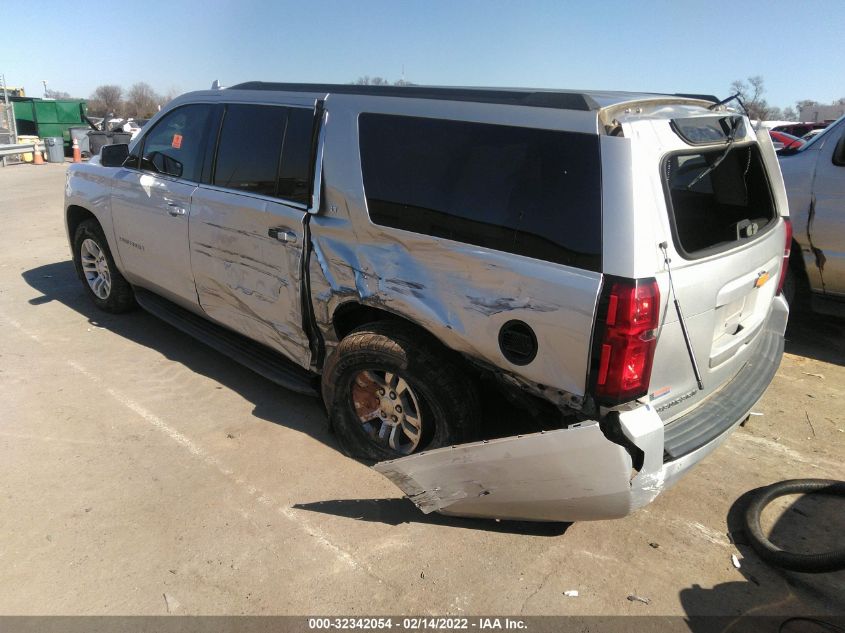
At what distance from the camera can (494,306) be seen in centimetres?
279

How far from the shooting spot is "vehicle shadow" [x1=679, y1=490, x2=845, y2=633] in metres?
2.59

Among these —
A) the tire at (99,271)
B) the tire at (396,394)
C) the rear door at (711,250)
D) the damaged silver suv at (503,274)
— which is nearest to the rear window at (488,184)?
the damaged silver suv at (503,274)

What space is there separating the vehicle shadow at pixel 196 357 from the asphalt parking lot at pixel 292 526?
0.03 metres

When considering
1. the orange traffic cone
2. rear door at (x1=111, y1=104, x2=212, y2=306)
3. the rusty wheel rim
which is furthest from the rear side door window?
the orange traffic cone

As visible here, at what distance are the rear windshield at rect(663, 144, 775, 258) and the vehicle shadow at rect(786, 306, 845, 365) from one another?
243 centimetres

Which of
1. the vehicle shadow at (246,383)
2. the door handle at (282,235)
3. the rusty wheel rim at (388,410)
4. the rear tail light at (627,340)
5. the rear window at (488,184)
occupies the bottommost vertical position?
the vehicle shadow at (246,383)

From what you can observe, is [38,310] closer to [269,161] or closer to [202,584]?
[269,161]

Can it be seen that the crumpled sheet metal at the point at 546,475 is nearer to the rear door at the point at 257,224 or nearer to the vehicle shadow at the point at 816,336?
the rear door at the point at 257,224

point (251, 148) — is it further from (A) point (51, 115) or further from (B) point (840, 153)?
(A) point (51, 115)

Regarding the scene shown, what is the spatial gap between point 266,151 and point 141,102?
69766 mm

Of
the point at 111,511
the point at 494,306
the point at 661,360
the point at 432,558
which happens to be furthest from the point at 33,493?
the point at 661,360

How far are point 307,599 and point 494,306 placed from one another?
1.46 meters

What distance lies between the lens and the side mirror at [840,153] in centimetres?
525

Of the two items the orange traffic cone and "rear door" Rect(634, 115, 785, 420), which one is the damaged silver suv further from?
the orange traffic cone
